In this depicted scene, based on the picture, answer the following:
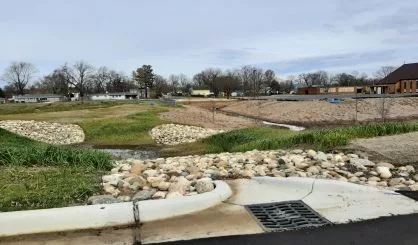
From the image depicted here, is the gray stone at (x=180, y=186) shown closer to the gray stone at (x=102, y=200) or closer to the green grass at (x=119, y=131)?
the gray stone at (x=102, y=200)

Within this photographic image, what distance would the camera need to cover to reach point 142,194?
586cm

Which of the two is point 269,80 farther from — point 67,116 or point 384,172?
point 384,172

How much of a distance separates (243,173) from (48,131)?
31.3 meters

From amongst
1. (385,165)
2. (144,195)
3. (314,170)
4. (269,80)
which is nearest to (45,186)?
(144,195)

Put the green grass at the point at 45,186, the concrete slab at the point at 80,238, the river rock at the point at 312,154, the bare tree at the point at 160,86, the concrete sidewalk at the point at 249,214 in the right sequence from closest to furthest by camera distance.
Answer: the concrete slab at the point at 80,238 < the concrete sidewalk at the point at 249,214 < the green grass at the point at 45,186 < the river rock at the point at 312,154 < the bare tree at the point at 160,86

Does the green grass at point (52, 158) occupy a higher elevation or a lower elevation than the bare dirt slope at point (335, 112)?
higher

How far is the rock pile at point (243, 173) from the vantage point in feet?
20.0

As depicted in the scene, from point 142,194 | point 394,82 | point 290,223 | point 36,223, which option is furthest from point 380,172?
point 394,82

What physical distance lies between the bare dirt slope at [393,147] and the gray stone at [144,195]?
465cm

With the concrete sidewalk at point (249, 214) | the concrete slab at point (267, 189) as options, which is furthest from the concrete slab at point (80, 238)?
the concrete slab at point (267, 189)

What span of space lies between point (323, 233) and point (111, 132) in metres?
31.1

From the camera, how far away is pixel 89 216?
15.8 feet

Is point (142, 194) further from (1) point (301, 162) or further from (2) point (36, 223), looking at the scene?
(1) point (301, 162)

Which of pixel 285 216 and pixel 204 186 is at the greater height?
pixel 204 186
